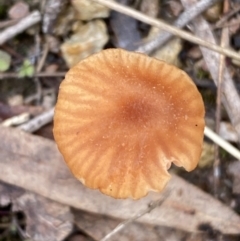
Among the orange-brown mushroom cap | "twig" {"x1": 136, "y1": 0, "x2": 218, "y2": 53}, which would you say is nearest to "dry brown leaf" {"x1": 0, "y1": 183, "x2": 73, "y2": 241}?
the orange-brown mushroom cap

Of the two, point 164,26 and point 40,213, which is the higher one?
point 164,26

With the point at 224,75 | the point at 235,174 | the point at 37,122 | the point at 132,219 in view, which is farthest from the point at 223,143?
the point at 37,122

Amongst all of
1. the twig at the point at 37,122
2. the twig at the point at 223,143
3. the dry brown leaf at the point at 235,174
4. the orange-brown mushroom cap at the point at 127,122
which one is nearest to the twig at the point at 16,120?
the twig at the point at 37,122

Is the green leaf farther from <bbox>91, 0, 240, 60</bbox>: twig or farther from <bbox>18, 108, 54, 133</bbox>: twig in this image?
<bbox>91, 0, 240, 60</bbox>: twig

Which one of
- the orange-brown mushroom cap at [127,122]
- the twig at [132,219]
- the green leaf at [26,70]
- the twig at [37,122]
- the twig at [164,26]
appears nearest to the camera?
the orange-brown mushroom cap at [127,122]

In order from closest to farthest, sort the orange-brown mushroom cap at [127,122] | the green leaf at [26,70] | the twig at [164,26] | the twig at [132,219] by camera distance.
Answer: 1. the orange-brown mushroom cap at [127,122]
2. the twig at [132,219]
3. the twig at [164,26]
4. the green leaf at [26,70]

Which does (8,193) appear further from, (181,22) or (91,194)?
(181,22)

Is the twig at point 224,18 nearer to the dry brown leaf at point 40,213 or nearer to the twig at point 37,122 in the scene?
the twig at point 37,122
